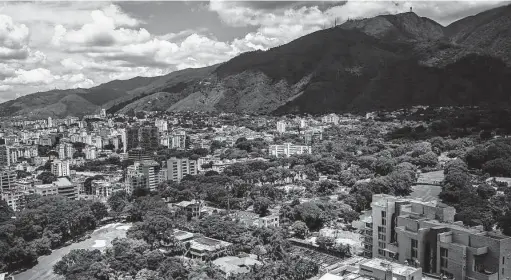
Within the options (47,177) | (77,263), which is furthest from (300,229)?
(47,177)

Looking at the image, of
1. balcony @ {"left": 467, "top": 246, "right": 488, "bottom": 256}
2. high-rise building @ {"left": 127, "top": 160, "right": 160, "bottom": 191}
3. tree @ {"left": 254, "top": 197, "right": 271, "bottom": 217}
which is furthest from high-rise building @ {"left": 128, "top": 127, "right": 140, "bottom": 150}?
balcony @ {"left": 467, "top": 246, "right": 488, "bottom": 256}

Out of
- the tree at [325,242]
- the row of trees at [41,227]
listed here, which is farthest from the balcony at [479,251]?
the row of trees at [41,227]

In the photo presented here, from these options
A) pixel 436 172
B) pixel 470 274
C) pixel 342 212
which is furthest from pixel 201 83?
pixel 470 274

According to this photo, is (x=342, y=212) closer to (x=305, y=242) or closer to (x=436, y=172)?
(x=305, y=242)

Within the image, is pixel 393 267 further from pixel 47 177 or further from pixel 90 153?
pixel 90 153

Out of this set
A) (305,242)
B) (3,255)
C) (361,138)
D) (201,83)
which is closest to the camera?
(3,255)

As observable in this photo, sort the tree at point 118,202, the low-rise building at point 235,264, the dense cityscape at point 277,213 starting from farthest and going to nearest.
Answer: the tree at point 118,202 → the low-rise building at point 235,264 → the dense cityscape at point 277,213

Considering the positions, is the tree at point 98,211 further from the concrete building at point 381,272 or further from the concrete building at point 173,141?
the concrete building at point 173,141
